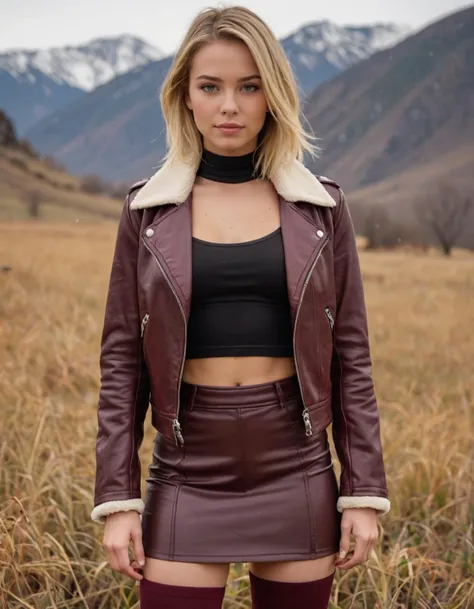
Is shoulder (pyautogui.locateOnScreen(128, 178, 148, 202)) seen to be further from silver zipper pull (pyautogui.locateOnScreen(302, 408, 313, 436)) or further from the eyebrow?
silver zipper pull (pyautogui.locateOnScreen(302, 408, 313, 436))

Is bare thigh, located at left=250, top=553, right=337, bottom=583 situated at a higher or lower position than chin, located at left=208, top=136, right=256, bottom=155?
lower

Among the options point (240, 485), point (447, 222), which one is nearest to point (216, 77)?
point (240, 485)

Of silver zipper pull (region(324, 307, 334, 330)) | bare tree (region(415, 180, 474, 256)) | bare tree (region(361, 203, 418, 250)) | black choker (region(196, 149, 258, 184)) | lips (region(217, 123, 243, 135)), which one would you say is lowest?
Result: silver zipper pull (region(324, 307, 334, 330))

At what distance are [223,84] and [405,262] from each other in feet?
46.2

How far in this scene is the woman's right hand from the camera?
163 centimetres

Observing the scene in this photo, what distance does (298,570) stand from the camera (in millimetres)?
1679

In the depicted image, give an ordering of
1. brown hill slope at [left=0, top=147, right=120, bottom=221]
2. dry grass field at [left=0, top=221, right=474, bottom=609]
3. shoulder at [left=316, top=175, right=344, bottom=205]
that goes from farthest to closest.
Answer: brown hill slope at [left=0, top=147, right=120, bottom=221] → dry grass field at [left=0, top=221, right=474, bottom=609] → shoulder at [left=316, top=175, right=344, bottom=205]

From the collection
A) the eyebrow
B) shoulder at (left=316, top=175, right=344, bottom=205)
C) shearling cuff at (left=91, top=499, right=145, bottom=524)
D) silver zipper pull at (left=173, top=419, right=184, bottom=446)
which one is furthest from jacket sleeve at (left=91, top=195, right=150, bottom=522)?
shoulder at (left=316, top=175, right=344, bottom=205)

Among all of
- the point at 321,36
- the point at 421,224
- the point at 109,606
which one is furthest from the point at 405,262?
the point at 321,36

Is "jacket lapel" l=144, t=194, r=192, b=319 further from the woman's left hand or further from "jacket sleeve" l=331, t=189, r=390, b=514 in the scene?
the woman's left hand

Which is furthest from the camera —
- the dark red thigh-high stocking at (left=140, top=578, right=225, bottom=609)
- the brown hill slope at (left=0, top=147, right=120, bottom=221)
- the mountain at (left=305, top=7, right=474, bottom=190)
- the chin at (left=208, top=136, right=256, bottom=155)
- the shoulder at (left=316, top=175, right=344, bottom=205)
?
the mountain at (left=305, top=7, right=474, bottom=190)

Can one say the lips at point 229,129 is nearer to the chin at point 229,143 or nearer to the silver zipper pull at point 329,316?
the chin at point 229,143

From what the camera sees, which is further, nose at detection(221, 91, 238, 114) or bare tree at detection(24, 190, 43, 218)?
bare tree at detection(24, 190, 43, 218)

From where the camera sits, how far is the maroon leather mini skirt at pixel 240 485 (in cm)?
162
